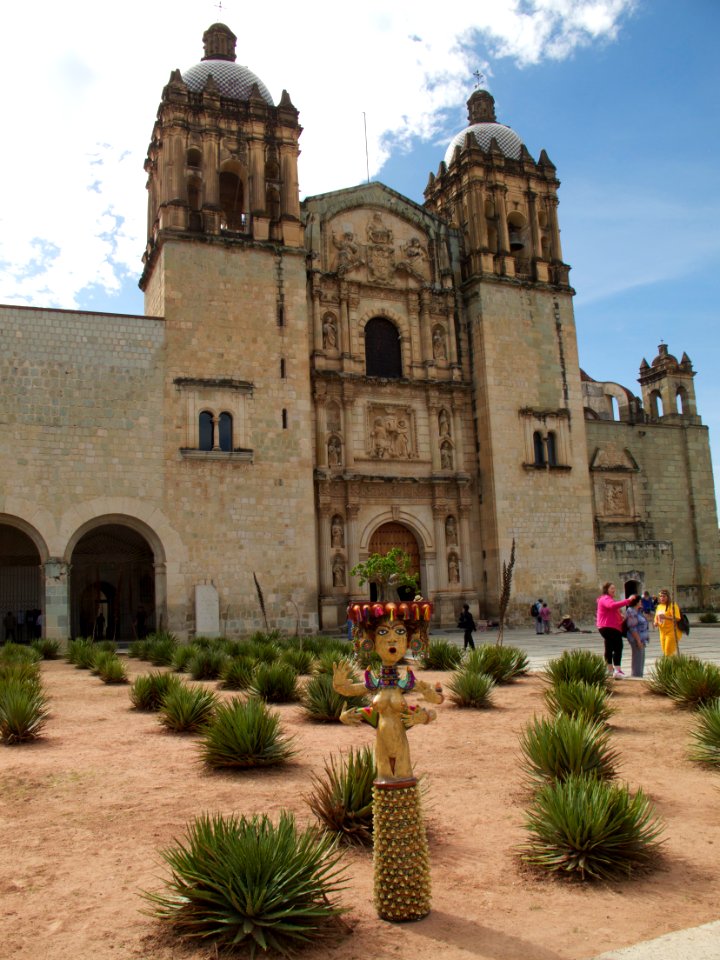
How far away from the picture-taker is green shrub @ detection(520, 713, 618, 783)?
248 inches

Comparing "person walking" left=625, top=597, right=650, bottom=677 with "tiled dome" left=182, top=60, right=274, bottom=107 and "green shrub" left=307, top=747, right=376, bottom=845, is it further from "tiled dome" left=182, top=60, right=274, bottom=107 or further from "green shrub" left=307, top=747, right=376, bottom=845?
"tiled dome" left=182, top=60, right=274, bottom=107

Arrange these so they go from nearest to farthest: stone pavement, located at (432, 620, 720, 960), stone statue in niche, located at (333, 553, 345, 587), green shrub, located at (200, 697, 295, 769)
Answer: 1. stone pavement, located at (432, 620, 720, 960)
2. green shrub, located at (200, 697, 295, 769)
3. stone statue in niche, located at (333, 553, 345, 587)

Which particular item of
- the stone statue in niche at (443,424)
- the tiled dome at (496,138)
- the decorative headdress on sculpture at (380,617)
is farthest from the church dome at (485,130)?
the decorative headdress on sculpture at (380,617)

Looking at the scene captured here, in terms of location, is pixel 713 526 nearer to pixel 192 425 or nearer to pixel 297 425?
pixel 297 425

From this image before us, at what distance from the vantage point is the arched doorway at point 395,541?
2551cm

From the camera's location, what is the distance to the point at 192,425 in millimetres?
22500

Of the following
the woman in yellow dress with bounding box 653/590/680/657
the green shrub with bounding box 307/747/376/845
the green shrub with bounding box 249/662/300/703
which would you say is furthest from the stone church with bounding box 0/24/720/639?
the green shrub with bounding box 307/747/376/845

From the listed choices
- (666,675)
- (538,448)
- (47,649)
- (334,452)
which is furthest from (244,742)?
(538,448)

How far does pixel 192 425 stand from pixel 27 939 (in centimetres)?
1913

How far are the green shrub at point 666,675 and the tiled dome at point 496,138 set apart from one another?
80.2ft

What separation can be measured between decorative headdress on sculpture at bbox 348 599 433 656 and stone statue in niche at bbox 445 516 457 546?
21.7 metres

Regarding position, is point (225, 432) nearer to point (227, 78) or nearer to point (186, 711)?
point (227, 78)

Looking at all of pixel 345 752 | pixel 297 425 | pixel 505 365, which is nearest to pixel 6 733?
pixel 345 752

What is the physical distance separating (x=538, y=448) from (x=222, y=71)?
16707 mm
